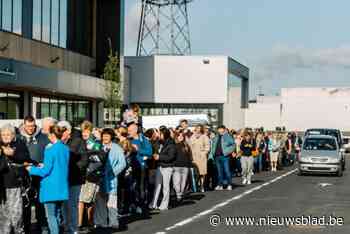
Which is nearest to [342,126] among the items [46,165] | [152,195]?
[152,195]

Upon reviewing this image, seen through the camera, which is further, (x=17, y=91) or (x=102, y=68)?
(x=102, y=68)

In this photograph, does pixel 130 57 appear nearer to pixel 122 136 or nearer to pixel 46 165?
pixel 122 136

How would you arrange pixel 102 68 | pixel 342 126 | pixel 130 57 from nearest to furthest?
pixel 102 68
pixel 342 126
pixel 130 57

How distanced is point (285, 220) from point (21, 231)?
5.74 meters

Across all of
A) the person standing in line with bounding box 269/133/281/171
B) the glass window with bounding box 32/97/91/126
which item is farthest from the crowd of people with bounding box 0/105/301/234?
the glass window with bounding box 32/97/91/126

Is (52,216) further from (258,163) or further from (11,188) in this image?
(258,163)

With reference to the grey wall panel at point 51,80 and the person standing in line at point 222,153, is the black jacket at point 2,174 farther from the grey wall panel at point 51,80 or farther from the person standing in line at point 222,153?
the grey wall panel at point 51,80

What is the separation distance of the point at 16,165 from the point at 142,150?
5.67 metres

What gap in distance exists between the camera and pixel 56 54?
39.6m

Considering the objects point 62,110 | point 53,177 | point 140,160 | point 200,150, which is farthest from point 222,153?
point 62,110

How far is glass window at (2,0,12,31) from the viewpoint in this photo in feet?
107

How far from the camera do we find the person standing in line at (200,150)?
22328mm

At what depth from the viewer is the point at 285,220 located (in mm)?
15242

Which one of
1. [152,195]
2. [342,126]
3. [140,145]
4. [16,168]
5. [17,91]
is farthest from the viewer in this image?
[342,126]
